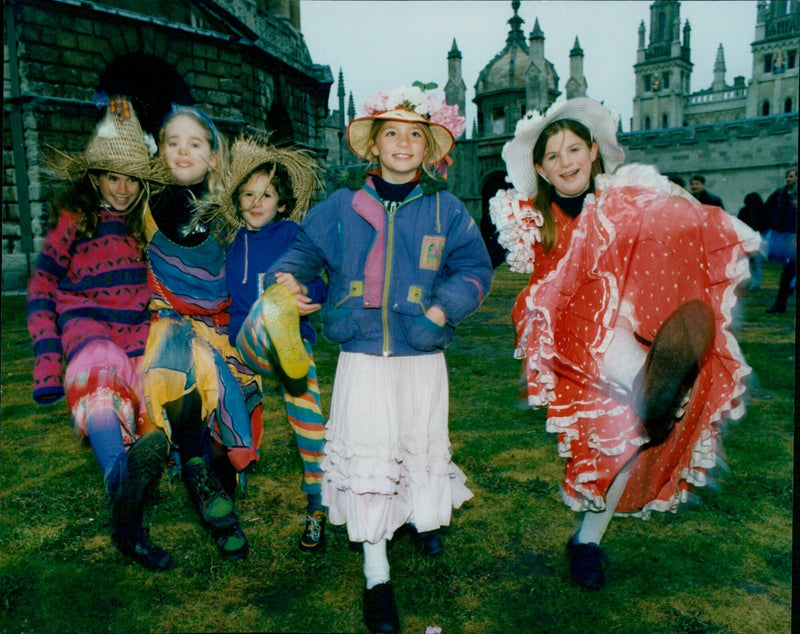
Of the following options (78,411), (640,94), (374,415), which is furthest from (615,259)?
(640,94)

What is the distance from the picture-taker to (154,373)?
2.58 m

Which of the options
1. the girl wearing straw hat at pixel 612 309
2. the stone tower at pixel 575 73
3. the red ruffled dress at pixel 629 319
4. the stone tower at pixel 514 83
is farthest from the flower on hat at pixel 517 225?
the stone tower at pixel 575 73

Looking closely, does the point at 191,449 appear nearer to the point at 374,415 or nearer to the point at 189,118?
the point at 374,415

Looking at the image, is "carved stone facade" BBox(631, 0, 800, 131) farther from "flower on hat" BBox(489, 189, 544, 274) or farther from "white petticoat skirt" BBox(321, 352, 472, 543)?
"white petticoat skirt" BBox(321, 352, 472, 543)

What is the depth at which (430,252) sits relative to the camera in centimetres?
243

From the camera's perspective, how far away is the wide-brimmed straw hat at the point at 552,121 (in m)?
2.53

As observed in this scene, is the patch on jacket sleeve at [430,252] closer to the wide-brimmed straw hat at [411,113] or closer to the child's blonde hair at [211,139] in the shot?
the wide-brimmed straw hat at [411,113]

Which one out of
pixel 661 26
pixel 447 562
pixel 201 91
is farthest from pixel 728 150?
pixel 661 26

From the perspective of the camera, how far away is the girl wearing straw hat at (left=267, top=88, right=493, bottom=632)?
7.75 ft

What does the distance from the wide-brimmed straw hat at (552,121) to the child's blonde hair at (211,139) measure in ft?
4.46

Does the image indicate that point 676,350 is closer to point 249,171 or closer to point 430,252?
point 430,252

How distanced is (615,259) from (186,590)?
224 cm

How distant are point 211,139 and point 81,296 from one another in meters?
0.95

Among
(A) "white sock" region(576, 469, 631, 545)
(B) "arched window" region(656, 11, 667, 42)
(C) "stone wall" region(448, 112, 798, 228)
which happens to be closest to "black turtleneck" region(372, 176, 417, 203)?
(A) "white sock" region(576, 469, 631, 545)
